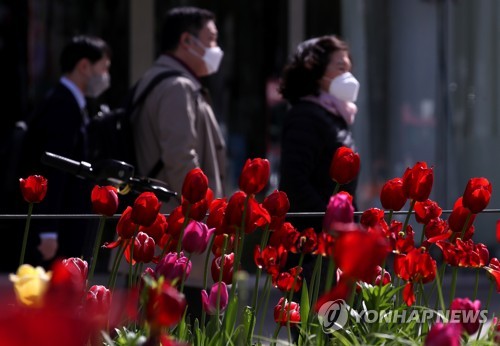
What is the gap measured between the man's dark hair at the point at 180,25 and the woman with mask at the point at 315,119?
0.60 metres

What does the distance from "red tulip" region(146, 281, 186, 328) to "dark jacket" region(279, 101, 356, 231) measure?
9.66 ft

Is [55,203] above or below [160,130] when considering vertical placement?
below

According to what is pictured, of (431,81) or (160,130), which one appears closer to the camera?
(160,130)

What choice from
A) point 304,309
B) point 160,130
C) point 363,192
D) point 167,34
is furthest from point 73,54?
point 363,192

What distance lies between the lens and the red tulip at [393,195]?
9.89 feet

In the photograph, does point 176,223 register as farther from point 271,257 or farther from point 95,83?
point 95,83

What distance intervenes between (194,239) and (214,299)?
14 cm

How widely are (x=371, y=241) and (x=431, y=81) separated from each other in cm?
914

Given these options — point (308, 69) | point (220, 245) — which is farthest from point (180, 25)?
point (220, 245)

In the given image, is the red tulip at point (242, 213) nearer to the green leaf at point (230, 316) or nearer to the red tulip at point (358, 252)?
the green leaf at point (230, 316)

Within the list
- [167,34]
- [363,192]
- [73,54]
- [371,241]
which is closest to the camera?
[371,241]

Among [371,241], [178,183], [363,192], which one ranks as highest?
[371,241]

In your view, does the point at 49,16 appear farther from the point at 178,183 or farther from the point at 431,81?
the point at 178,183

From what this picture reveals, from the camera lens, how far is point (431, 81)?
34.9ft
